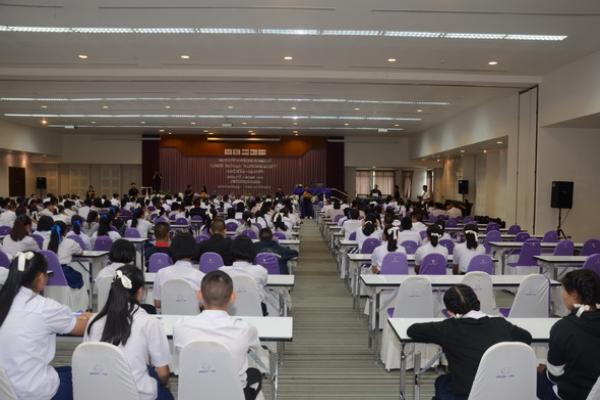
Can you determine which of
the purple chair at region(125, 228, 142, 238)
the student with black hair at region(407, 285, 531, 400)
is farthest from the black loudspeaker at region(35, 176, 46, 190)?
the student with black hair at region(407, 285, 531, 400)

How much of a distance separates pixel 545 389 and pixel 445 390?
67 cm

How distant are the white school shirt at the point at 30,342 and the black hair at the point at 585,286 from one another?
292 centimetres

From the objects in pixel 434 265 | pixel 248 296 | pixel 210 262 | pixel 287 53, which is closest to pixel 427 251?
pixel 434 265

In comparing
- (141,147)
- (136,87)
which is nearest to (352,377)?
(136,87)

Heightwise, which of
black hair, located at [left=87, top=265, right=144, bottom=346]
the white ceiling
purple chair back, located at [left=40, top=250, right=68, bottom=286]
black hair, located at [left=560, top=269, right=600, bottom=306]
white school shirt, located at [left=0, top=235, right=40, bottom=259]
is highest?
the white ceiling

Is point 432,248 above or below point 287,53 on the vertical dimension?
below

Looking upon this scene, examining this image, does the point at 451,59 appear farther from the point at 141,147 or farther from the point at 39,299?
the point at 141,147

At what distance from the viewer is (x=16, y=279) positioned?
9.54 feet

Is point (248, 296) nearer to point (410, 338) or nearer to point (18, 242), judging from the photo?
point (410, 338)

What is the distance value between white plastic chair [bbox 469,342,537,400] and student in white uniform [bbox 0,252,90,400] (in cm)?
224

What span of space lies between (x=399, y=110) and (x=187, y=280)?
48.5 feet

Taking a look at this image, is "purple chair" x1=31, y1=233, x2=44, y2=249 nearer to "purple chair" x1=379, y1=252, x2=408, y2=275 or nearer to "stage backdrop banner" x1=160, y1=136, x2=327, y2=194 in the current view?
"purple chair" x1=379, y1=252, x2=408, y2=275

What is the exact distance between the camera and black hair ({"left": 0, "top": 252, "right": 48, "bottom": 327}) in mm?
2826

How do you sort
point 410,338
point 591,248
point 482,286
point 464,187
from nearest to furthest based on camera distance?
point 410,338 → point 482,286 → point 591,248 → point 464,187
